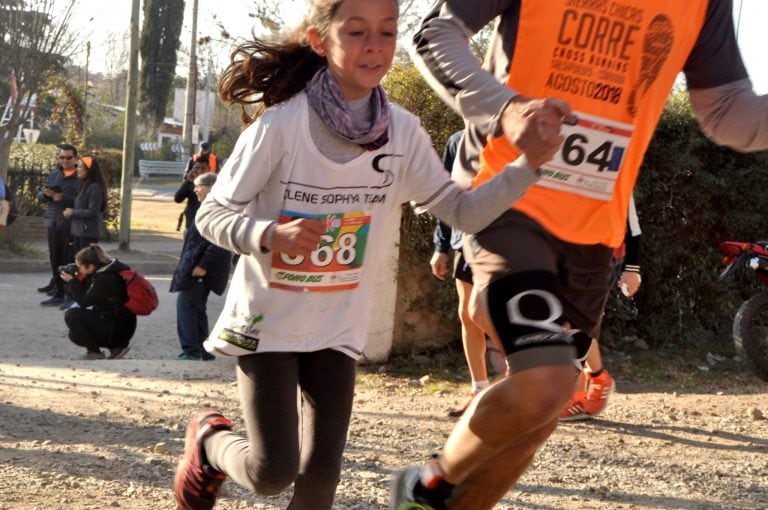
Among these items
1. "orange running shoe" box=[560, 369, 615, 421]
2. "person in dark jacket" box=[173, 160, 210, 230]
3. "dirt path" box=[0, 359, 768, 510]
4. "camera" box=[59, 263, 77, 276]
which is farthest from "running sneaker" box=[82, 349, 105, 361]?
"orange running shoe" box=[560, 369, 615, 421]

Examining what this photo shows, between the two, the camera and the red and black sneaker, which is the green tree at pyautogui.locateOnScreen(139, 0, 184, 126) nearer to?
the camera

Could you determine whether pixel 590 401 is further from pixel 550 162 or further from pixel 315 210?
pixel 315 210

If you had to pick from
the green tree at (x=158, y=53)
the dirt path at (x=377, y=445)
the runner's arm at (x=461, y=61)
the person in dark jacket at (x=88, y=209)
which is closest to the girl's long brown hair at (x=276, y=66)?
the runner's arm at (x=461, y=61)

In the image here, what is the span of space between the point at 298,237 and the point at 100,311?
7.54 m

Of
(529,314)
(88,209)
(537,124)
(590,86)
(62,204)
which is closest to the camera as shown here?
(537,124)

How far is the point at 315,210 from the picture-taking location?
11.5 ft

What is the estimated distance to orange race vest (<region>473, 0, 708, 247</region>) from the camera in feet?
11.9

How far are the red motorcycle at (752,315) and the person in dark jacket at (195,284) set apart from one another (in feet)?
13.9

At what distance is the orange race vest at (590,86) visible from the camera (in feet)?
11.9

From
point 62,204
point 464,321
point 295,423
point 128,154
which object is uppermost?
point 295,423

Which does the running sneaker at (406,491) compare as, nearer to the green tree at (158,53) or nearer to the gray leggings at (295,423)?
the gray leggings at (295,423)

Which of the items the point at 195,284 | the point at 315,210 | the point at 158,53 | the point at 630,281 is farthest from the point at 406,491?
the point at 158,53

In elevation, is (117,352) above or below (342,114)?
below

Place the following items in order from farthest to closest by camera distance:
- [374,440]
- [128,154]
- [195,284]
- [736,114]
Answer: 1. [128,154]
2. [195,284]
3. [374,440]
4. [736,114]
